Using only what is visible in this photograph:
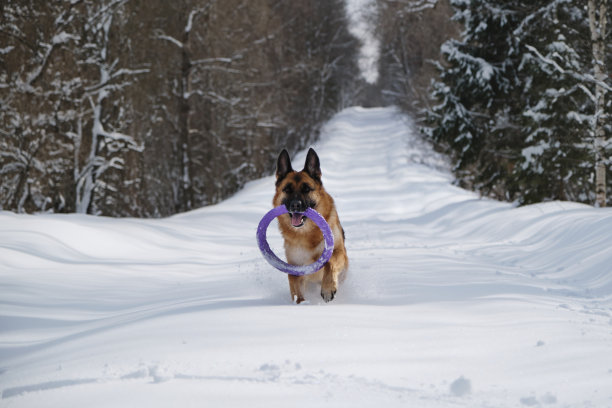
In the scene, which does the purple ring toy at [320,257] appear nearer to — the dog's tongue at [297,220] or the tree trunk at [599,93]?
the dog's tongue at [297,220]

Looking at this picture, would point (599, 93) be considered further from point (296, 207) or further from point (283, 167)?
point (296, 207)

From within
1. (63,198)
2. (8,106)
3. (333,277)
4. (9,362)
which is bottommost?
(9,362)

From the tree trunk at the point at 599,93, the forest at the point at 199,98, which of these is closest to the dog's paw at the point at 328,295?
the forest at the point at 199,98

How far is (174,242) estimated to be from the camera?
370 inches

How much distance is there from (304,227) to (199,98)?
1803 centimetres

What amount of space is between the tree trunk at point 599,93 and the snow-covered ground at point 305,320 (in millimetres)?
1158

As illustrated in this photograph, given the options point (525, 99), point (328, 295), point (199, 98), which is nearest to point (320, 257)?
point (328, 295)

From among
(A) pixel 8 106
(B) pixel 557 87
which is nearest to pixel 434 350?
(B) pixel 557 87

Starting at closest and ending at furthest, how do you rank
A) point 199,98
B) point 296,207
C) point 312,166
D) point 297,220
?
point 296,207, point 297,220, point 312,166, point 199,98

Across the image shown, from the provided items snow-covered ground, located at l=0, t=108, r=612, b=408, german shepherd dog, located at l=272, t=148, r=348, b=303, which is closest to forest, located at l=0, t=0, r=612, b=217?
snow-covered ground, located at l=0, t=108, r=612, b=408

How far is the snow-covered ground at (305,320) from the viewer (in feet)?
7.95

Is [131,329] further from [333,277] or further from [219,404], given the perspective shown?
[333,277]

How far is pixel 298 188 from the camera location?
4719 mm

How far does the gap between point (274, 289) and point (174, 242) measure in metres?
4.43
